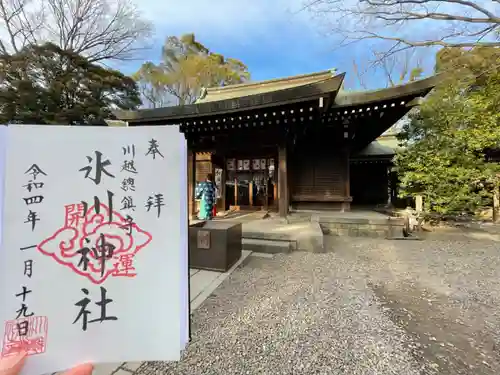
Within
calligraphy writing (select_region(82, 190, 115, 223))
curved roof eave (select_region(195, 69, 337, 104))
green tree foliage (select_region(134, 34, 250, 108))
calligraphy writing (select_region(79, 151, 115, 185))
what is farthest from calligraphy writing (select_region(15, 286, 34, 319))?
green tree foliage (select_region(134, 34, 250, 108))

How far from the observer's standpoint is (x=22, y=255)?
0.74 m

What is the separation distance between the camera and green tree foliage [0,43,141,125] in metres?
11.2

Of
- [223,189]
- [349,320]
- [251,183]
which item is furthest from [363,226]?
[223,189]

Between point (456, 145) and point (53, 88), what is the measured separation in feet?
52.9

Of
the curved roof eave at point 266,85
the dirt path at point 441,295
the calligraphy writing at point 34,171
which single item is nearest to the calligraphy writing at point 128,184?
the calligraphy writing at point 34,171

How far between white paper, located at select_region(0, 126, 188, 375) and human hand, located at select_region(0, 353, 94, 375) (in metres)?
0.02

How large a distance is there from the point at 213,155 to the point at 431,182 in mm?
5989

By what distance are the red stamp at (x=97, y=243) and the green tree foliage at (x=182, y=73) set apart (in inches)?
708

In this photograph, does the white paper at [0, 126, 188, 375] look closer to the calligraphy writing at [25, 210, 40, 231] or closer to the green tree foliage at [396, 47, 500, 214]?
the calligraphy writing at [25, 210, 40, 231]

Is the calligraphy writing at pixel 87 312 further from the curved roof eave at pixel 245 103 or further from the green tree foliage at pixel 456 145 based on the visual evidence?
the green tree foliage at pixel 456 145

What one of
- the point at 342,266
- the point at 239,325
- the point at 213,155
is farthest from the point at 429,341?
the point at 213,155

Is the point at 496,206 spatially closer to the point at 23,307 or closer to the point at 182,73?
the point at 23,307

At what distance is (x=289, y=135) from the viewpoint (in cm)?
636

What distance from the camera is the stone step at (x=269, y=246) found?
4285 mm
